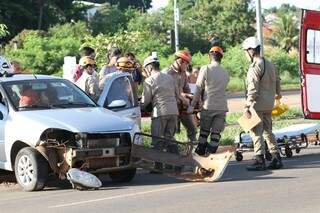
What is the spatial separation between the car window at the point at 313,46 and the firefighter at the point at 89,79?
12.5 feet

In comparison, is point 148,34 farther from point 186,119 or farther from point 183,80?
point 186,119

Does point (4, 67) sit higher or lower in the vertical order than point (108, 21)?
lower

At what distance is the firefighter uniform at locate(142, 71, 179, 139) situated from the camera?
12617 mm

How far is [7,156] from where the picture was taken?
11453mm

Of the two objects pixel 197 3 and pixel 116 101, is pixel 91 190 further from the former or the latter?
pixel 197 3

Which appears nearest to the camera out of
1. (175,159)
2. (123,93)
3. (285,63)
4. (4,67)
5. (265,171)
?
(175,159)

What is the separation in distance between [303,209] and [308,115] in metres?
5.62

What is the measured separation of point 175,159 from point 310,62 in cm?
371

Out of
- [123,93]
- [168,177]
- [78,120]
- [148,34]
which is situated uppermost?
[148,34]

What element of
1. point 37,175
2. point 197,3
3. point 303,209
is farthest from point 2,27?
point 197,3

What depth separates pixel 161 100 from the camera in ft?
41.4

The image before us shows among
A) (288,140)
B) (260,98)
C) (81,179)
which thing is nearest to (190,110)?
(260,98)

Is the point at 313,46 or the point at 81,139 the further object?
the point at 313,46

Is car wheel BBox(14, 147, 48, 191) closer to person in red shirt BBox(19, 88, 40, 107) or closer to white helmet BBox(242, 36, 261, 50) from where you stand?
person in red shirt BBox(19, 88, 40, 107)
